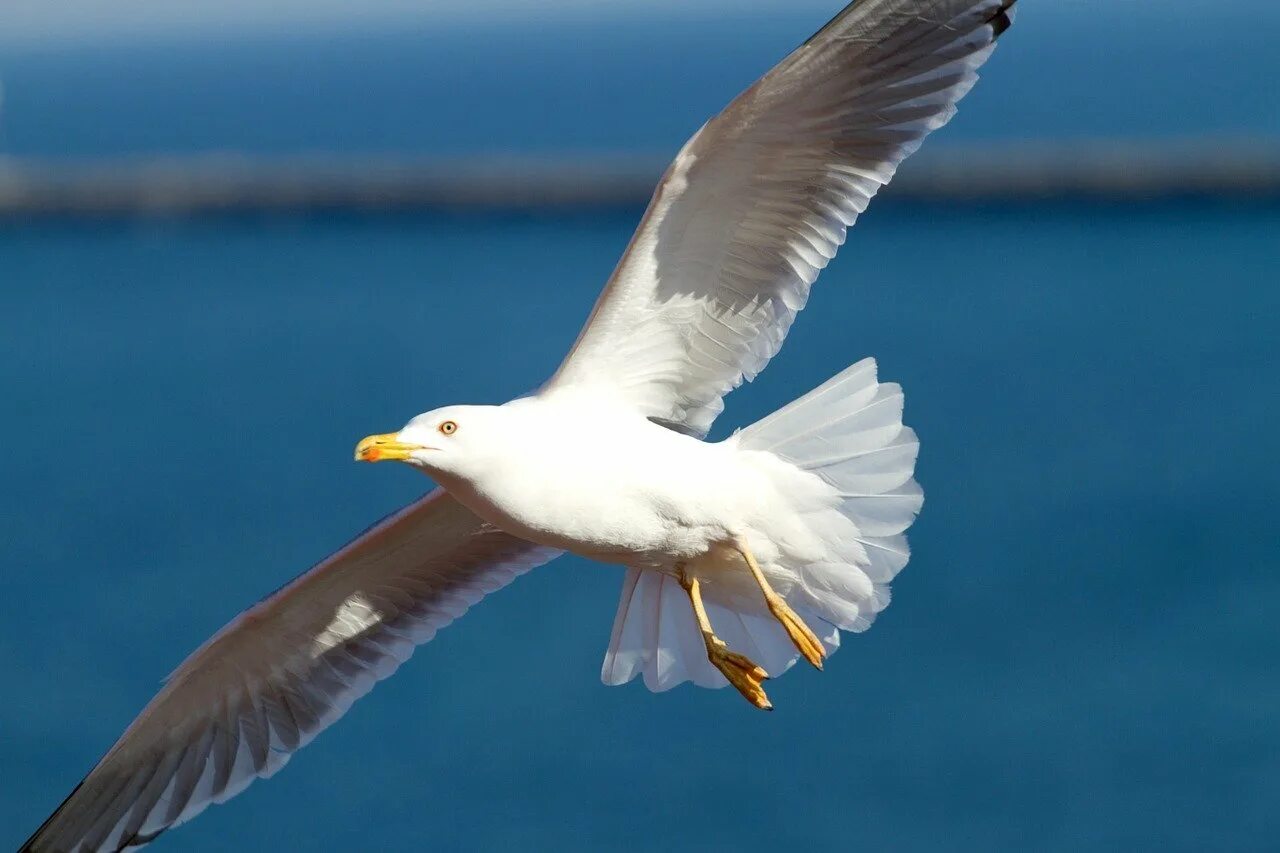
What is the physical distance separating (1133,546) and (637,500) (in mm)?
13461

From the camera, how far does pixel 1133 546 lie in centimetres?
1759

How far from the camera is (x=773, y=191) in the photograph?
16.8ft

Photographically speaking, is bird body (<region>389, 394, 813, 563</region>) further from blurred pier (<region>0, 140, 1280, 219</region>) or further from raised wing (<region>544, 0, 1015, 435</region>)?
blurred pier (<region>0, 140, 1280, 219</region>)

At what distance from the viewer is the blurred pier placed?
92.6 feet

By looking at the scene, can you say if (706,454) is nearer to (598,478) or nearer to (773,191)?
(598,478)

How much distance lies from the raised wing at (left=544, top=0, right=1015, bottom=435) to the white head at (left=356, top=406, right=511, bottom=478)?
0.44 m

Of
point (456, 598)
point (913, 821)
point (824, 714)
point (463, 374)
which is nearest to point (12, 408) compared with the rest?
point (463, 374)

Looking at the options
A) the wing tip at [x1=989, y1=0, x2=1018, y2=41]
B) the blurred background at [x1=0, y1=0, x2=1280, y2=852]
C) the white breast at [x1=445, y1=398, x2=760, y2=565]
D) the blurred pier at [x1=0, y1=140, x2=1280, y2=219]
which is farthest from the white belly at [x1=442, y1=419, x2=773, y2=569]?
the blurred pier at [x1=0, y1=140, x2=1280, y2=219]

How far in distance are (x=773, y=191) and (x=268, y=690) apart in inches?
82.7

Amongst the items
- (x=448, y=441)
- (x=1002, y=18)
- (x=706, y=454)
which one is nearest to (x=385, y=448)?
(x=448, y=441)

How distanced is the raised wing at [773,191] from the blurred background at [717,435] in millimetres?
7912

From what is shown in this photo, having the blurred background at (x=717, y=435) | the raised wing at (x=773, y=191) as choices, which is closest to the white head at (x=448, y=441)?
the raised wing at (x=773, y=191)

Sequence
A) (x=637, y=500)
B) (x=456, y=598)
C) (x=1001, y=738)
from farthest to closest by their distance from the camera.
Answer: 1. (x=1001, y=738)
2. (x=456, y=598)
3. (x=637, y=500)

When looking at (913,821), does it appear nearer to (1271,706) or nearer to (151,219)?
(1271,706)
